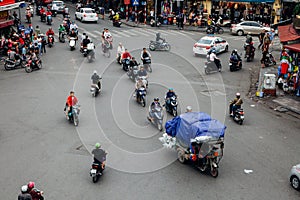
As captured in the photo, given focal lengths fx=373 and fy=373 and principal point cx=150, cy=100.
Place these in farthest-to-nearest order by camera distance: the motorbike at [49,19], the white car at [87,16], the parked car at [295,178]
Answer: the white car at [87,16] → the motorbike at [49,19] → the parked car at [295,178]

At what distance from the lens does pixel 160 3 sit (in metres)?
50.8

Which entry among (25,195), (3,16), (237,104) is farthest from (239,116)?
(3,16)

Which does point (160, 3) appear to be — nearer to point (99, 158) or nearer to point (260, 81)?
point (260, 81)

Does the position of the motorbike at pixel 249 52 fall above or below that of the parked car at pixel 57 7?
below

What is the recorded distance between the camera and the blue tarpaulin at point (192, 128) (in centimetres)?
1202

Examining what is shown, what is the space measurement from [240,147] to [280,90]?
29.6 feet

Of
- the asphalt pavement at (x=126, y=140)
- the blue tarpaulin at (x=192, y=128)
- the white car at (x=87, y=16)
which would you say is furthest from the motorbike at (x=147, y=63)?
the white car at (x=87, y=16)

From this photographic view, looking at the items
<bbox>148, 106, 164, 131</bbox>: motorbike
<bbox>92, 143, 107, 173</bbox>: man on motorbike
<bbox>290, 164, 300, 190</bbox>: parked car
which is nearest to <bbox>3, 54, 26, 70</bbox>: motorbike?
<bbox>148, 106, 164, 131</bbox>: motorbike

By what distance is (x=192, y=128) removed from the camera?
479 inches

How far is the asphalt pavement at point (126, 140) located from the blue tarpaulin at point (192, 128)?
983mm

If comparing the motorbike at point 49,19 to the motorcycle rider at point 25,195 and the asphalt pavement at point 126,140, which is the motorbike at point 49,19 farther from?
the motorcycle rider at point 25,195

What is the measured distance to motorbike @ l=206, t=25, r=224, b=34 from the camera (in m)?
39.7

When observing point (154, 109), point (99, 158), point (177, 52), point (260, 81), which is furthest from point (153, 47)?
point (99, 158)

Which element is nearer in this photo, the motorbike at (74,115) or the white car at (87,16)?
the motorbike at (74,115)
